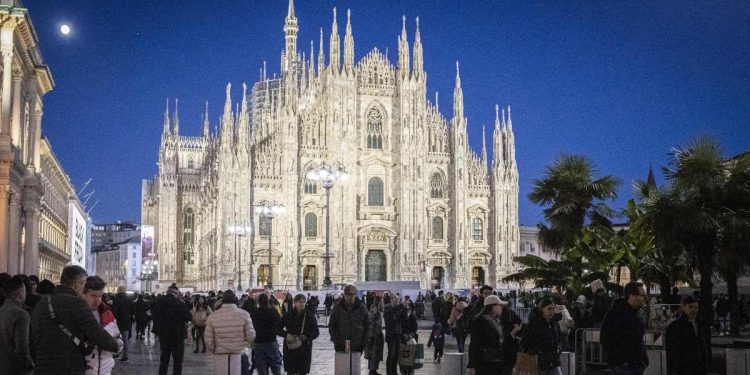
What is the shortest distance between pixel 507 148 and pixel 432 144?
5.86 metres

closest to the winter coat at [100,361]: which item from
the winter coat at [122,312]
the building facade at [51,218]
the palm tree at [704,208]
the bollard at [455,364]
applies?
the bollard at [455,364]

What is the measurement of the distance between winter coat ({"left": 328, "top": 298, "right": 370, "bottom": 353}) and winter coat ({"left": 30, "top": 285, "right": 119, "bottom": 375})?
6.10m

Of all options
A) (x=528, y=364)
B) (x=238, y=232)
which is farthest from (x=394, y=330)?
(x=238, y=232)

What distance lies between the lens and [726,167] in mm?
17922

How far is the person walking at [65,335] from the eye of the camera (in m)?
6.77

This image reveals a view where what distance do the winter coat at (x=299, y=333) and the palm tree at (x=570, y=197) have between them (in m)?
13.6

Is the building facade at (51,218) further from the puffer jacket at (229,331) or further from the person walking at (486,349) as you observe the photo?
the person walking at (486,349)

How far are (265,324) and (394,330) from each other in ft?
10.6

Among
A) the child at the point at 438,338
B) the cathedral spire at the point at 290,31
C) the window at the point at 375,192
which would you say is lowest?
the child at the point at 438,338

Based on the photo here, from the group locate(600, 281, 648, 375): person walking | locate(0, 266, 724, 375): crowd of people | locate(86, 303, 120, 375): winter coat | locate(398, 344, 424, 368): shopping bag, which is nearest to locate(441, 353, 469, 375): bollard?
locate(0, 266, 724, 375): crowd of people

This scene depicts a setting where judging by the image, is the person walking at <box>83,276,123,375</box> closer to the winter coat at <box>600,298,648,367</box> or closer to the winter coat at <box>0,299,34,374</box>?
the winter coat at <box>0,299,34,374</box>

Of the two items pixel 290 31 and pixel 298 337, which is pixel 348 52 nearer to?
pixel 290 31

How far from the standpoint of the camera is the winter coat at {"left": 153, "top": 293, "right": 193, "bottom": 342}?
14633 mm

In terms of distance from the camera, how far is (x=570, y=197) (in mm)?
25359
